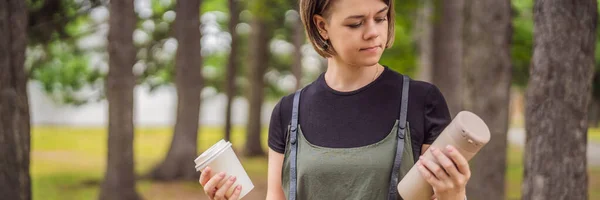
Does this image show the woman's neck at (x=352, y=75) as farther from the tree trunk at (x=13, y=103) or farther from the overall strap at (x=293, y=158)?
the tree trunk at (x=13, y=103)

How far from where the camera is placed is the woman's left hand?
6.02 feet

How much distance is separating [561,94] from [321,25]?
2.98 metres

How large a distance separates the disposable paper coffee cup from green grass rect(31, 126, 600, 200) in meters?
10.8

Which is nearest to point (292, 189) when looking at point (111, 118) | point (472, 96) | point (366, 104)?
point (366, 104)

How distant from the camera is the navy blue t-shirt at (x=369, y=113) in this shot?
216 centimetres

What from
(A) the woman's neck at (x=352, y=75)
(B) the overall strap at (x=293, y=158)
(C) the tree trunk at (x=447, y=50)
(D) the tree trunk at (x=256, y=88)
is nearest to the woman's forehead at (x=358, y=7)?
(A) the woman's neck at (x=352, y=75)

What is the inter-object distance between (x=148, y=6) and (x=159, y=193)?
6674mm

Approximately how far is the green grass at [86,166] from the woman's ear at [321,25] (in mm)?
10928

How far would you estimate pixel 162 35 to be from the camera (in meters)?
18.0

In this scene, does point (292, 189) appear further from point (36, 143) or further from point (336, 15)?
point (36, 143)

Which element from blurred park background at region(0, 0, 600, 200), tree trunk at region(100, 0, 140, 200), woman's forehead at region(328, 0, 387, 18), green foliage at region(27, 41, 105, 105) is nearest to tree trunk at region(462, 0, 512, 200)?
blurred park background at region(0, 0, 600, 200)

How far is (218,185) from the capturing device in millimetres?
2240

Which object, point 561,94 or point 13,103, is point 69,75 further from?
point 561,94

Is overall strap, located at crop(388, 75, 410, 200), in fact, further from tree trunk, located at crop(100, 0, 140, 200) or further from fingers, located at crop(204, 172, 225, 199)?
tree trunk, located at crop(100, 0, 140, 200)
